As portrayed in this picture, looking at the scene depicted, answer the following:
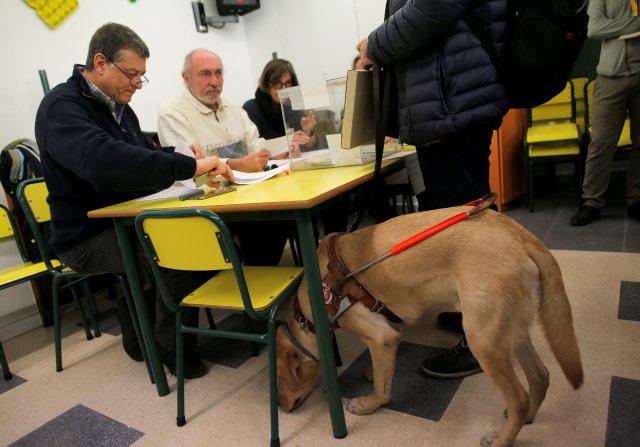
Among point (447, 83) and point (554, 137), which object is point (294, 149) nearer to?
point (447, 83)

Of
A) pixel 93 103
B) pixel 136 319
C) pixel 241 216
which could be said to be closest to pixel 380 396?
pixel 241 216

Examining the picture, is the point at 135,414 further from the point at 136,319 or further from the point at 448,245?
the point at 448,245

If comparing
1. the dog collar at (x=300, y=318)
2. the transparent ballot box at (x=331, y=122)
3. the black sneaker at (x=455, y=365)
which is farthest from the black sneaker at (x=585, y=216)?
the dog collar at (x=300, y=318)

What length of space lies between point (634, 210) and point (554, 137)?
77 centimetres

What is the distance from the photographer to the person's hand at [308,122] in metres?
1.96

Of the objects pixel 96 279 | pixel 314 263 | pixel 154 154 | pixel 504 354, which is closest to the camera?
pixel 504 354

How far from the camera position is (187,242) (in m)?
1.33

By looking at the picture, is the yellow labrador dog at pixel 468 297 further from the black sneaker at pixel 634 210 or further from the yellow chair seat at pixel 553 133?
the yellow chair seat at pixel 553 133

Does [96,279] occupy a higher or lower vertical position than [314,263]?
lower

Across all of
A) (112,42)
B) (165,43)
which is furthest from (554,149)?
(165,43)

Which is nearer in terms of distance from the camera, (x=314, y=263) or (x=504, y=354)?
(x=504, y=354)

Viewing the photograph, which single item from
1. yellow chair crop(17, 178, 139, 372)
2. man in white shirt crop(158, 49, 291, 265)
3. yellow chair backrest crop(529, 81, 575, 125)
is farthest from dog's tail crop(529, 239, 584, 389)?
yellow chair backrest crop(529, 81, 575, 125)

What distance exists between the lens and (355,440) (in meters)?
1.36

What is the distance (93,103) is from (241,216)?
962 millimetres
